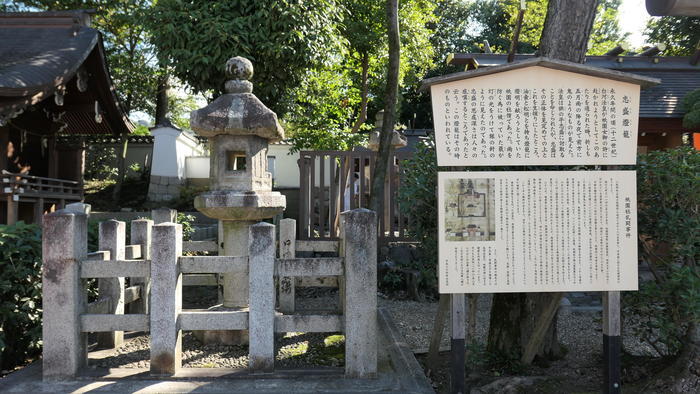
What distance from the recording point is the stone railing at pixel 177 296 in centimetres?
370

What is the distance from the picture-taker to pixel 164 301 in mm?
3756

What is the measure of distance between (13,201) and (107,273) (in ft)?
25.1

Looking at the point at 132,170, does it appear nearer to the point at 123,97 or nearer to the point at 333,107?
the point at 123,97

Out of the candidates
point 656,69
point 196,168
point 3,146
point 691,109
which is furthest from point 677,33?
point 3,146

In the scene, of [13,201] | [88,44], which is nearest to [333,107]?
[88,44]

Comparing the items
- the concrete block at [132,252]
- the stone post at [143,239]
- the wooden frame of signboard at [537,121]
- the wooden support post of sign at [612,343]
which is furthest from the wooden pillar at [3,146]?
the wooden support post of sign at [612,343]

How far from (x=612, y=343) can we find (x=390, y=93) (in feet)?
14.8

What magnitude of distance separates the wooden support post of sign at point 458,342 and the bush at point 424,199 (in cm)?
82

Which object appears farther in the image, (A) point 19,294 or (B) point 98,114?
(B) point 98,114

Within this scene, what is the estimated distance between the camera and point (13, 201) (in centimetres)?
971

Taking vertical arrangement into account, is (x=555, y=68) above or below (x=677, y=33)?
below

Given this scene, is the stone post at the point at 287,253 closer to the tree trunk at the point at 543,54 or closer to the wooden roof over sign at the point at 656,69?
the tree trunk at the point at 543,54

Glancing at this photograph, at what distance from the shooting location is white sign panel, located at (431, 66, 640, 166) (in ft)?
12.1

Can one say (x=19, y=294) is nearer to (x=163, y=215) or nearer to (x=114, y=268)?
(x=114, y=268)
